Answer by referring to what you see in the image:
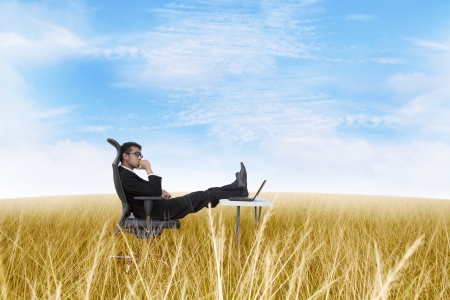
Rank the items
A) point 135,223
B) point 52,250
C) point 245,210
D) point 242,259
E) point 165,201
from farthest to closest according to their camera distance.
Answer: point 245,210, point 165,201, point 135,223, point 242,259, point 52,250

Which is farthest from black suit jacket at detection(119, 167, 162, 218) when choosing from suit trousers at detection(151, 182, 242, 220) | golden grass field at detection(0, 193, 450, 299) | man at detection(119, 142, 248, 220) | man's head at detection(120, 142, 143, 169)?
golden grass field at detection(0, 193, 450, 299)

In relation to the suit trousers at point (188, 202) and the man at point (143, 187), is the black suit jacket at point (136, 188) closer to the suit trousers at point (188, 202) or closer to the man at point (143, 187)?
the man at point (143, 187)

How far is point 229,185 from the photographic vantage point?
5.38 meters

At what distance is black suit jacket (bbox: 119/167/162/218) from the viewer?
13.3ft

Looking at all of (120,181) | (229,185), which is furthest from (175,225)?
(229,185)

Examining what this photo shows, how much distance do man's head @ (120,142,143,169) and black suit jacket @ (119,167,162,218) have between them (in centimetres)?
10

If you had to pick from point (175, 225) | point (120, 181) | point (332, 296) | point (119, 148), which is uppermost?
point (119, 148)

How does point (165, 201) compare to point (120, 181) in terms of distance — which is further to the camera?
point (165, 201)

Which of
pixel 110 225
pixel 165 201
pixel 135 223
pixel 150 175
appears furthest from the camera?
pixel 110 225

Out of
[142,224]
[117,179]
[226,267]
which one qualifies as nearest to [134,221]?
[142,224]

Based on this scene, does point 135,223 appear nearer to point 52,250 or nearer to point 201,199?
point 52,250

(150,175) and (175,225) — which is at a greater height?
(150,175)

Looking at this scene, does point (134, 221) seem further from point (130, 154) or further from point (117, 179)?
point (130, 154)

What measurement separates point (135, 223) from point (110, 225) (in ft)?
6.26
